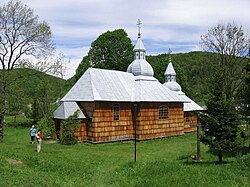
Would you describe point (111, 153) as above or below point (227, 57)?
below

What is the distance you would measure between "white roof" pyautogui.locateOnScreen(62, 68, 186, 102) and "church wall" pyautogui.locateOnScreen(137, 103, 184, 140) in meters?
0.79

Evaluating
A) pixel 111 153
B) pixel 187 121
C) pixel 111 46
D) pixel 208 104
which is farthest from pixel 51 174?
pixel 111 46

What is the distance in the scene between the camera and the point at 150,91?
27844 mm

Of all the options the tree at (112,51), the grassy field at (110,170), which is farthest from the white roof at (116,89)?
the tree at (112,51)

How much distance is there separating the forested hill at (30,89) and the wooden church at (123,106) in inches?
142

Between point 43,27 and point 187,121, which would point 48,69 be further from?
point 187,121

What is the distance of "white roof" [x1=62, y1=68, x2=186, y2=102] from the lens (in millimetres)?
24797

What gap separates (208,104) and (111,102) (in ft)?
35.0

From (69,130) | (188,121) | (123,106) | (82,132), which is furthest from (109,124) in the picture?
(188,121)

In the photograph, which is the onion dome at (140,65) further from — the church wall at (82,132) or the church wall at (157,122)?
the church wall at (82,132)

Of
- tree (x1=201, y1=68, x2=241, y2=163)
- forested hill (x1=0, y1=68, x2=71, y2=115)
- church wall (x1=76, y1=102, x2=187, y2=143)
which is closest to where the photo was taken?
tree (x1=201, y1=68, x2=241, y2=163)

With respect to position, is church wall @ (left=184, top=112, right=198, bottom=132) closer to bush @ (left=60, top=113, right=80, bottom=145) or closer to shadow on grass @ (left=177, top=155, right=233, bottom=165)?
bush @ (left=60, top=113, right=80, bottom=145)

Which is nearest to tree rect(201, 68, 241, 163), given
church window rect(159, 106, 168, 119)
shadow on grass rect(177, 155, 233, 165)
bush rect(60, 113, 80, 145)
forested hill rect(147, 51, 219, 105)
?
shadow on grass rect(177, 155, 233, 165)

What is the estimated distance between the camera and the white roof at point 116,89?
2480cm
